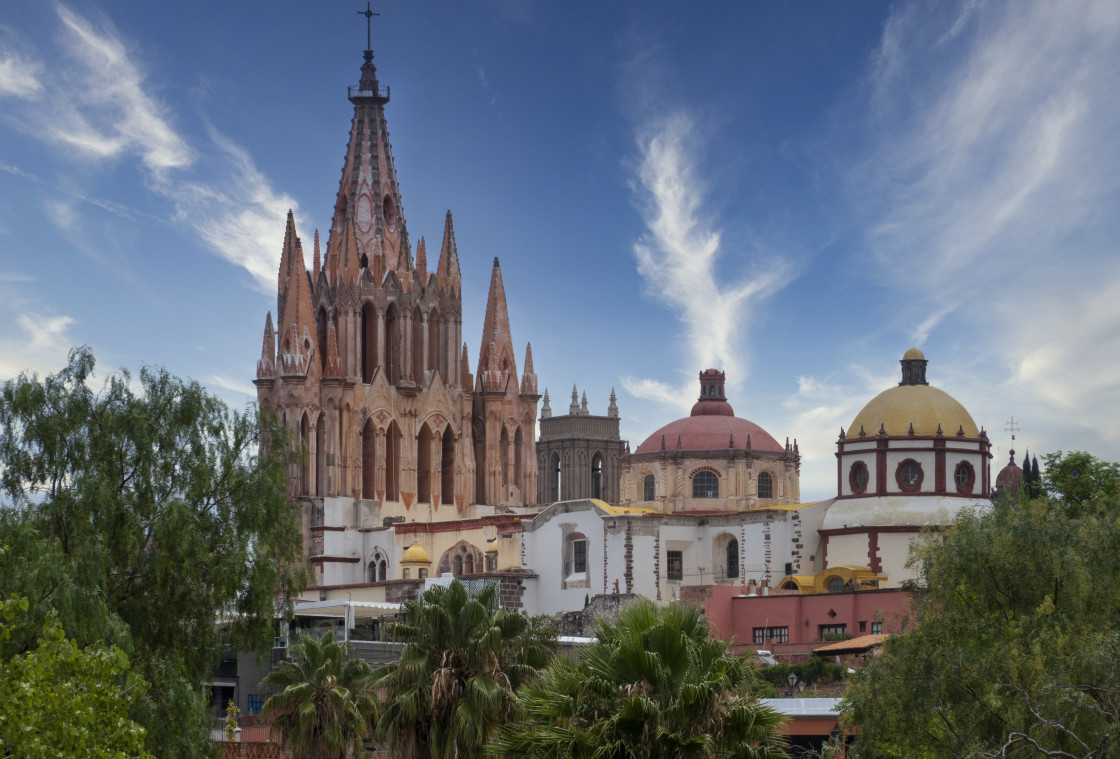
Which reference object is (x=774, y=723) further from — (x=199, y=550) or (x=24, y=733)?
(x=199, y=550)

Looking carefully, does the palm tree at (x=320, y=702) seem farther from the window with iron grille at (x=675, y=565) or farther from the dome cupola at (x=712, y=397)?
the dome cupola at (x=712, y=397)

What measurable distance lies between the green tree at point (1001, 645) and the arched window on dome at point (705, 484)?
4421 cm

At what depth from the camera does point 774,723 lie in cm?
2345

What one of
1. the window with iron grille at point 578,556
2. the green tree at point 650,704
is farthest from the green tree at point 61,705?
the window with iron grille at point 578,556

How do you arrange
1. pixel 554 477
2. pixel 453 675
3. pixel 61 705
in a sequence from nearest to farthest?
pixel 61 705, pixel 453 675, pixel 554 477

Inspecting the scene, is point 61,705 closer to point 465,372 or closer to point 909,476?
point 909,476

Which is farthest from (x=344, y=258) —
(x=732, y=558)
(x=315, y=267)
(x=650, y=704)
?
(x=650, y=704)

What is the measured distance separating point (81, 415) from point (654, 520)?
35.7 m

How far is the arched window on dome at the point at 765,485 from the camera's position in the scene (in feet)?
252

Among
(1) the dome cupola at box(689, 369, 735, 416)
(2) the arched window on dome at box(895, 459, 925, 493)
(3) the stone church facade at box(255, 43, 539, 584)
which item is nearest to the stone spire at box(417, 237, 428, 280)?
(3) the stone church facade at box(255, 43, 539, 584)

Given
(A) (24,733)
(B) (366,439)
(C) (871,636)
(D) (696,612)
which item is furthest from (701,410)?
(A) (24,733)

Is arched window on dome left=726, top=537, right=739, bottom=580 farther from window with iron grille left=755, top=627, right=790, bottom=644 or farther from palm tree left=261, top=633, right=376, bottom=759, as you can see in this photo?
palm tree left=261, top=633, right=376, bottom=759

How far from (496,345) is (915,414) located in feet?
101

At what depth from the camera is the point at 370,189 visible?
87688 mm
